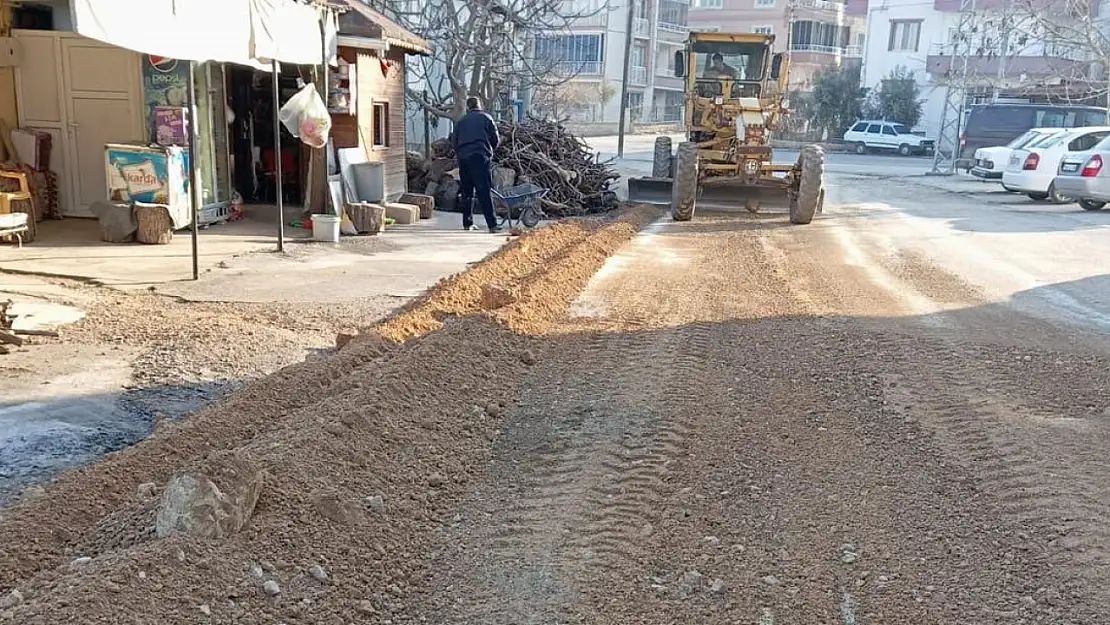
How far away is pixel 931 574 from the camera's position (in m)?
3.68

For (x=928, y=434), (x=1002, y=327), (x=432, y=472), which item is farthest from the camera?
(x=1002, y=327)

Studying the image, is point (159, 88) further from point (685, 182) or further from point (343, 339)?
point (685, 182)

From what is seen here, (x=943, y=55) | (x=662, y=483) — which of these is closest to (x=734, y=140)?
(x=662, y=483)

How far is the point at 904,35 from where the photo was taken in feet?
166

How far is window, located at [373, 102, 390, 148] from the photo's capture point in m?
15.4

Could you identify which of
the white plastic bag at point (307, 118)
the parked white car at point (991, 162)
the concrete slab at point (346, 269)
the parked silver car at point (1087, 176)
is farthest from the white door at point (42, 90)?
the parked white car at point (991, 162)

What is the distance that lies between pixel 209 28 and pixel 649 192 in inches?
405

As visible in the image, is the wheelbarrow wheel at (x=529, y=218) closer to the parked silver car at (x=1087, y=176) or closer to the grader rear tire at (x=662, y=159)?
the grader rear tire at (x=662, y=159)

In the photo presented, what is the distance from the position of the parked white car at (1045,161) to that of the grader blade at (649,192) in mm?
8283

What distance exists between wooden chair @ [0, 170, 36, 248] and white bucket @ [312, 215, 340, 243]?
121 inches

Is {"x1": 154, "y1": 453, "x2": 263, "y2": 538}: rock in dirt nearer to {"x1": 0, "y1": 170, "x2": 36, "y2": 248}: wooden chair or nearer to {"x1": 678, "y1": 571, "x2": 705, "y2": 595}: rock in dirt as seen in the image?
{"x1": 678, "y1": 571, "x2": 705, "y2": 595}: rock in dirt

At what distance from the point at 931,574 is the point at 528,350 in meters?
3.52

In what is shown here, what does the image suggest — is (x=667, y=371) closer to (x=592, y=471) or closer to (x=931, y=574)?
(x=592, y=471)

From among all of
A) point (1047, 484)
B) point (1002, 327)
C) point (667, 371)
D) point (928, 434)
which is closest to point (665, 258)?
point (1002, 327)
